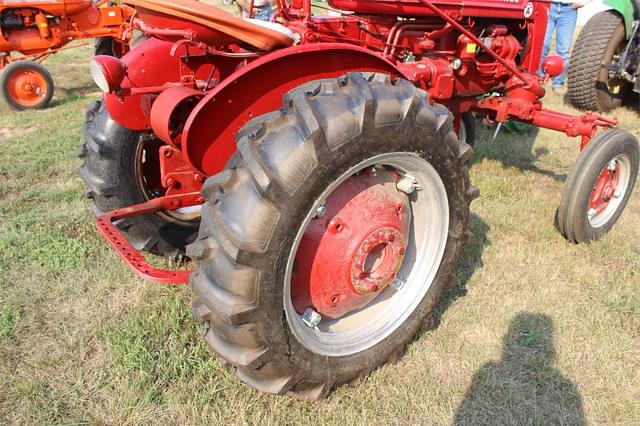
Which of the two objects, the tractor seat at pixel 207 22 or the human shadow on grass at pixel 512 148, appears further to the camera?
the human shadow on grass at pixel 512 148

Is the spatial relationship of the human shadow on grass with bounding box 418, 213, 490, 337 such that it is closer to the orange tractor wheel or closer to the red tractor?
the red tractor

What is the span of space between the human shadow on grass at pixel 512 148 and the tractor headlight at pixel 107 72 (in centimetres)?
348

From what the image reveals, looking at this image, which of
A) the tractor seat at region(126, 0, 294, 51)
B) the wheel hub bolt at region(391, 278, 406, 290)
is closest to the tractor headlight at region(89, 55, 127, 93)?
the tractor seat at region(126, 0, 294, 51)

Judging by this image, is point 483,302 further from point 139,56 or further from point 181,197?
point 139,56

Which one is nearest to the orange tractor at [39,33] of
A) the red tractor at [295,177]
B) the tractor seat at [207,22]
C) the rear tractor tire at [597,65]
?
the red tractor at [295,177]

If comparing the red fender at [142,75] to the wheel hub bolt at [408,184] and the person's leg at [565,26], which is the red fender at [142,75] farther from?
the person's leg at [565,26]

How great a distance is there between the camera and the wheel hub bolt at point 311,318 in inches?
79.8

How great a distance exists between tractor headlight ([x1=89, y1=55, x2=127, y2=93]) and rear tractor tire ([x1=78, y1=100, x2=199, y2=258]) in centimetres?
64

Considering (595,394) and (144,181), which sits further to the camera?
(144,181)

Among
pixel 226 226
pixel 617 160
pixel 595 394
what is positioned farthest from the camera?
pixel 617 160

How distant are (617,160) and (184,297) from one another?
9.87ft

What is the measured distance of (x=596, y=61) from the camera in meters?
5.70

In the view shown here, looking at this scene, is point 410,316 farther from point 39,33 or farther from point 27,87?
point 39,33

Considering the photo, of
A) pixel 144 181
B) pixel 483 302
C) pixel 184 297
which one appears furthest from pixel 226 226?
pixel 483 302
